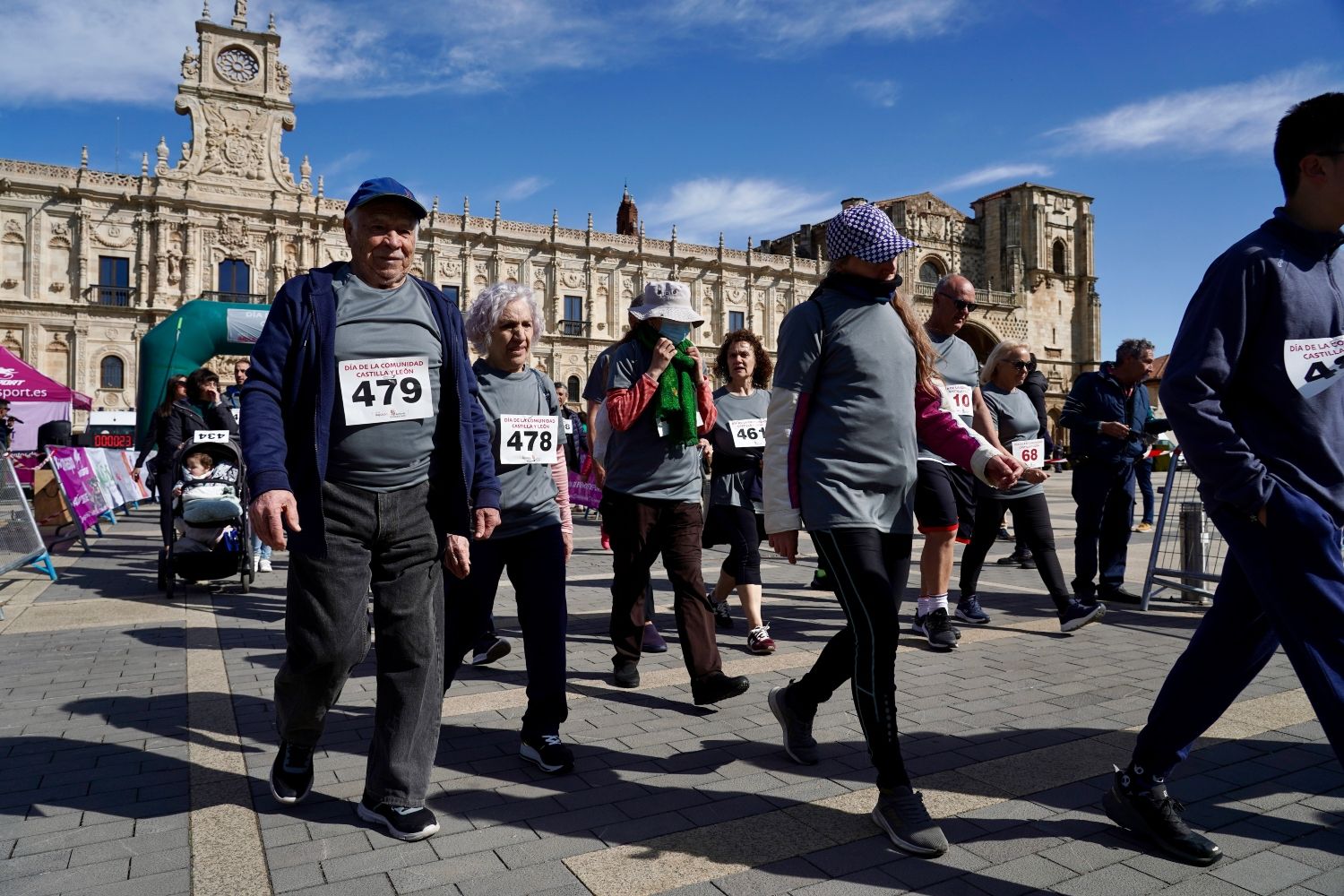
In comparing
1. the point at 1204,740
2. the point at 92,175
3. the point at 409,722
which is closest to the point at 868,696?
the point at 409,722

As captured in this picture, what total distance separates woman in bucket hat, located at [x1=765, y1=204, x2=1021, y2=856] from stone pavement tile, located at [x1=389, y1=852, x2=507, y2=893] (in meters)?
1.20

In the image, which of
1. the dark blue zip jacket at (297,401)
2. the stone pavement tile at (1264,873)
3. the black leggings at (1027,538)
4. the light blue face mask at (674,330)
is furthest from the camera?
the black leggings at (1027,538)

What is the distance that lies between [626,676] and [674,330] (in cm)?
179

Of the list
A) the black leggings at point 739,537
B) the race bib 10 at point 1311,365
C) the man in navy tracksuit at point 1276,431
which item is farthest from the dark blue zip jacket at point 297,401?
the black leggings at point 739,537

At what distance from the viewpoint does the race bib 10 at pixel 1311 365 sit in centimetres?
251

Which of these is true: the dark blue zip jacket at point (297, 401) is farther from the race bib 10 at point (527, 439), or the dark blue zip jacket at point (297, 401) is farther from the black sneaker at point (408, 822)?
the race bib 10 at point (527, 439)

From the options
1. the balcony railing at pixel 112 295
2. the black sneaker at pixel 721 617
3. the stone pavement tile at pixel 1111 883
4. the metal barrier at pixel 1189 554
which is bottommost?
the black sneaker at pixel 721 617

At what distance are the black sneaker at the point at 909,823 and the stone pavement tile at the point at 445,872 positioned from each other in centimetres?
113

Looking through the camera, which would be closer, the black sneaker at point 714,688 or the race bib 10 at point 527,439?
the race bib 10 at point 527,439

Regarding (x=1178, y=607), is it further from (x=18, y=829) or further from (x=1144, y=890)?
(x=18, y=829)

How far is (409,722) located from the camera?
3.01 m

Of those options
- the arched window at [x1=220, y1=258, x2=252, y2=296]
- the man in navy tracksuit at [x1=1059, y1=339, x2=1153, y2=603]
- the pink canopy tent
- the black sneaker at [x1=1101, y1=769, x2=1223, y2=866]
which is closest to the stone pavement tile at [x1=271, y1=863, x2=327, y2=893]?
the black sneaker at [x1=1101, y1=769, x2=1223, y2=866]

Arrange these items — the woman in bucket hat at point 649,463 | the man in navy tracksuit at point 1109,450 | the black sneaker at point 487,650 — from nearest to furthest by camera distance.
Result: the woman in bucket hat at point 649,463 < the black sneaker at point 487,650 < the man in navy tracksuit at point 1109,450

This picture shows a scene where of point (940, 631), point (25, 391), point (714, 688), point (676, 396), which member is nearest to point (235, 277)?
point (25, 391)
